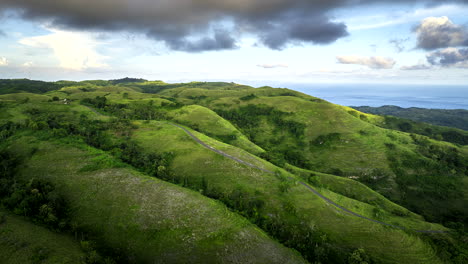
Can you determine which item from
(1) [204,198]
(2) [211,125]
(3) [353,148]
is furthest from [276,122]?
(1) [204,198]

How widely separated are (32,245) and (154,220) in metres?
19.5

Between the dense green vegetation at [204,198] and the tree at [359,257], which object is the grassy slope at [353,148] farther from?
the tree at [359,257]

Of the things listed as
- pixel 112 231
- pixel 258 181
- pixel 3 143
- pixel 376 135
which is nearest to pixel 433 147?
pixel 376 135

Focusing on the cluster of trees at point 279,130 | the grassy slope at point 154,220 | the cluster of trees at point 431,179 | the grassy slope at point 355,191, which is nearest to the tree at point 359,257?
the grassy slope at point 154,220

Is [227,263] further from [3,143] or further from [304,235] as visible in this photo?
[3,143]

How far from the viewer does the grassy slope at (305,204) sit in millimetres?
52094

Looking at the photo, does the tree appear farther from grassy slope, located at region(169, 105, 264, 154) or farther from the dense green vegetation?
grassy slope, located at region(169, 105, 264, 154)

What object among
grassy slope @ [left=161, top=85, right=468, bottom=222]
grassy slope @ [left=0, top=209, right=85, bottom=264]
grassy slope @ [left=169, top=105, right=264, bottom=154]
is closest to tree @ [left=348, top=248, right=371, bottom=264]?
grassy slope @ [left=0, top=209, right=85, bottom=264]

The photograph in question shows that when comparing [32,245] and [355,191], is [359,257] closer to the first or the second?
[355,191]

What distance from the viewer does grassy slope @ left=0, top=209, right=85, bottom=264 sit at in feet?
110

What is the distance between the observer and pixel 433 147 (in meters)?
138

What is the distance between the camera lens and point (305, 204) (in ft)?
209

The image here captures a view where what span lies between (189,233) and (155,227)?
24.4ft

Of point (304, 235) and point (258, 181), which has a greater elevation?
point (258, 181)
